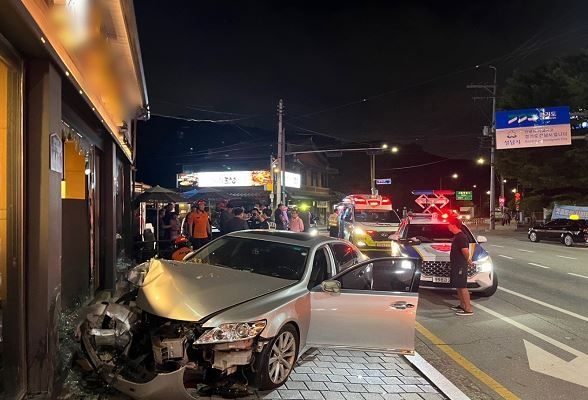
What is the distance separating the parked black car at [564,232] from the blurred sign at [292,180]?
20219mm

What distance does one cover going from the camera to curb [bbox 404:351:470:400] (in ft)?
15.9

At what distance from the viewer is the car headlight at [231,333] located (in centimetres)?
412

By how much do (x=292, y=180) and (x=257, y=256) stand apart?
3776cm

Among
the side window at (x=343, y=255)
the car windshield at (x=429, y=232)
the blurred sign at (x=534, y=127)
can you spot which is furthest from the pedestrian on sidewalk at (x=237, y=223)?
the blurred sign at (x=534, y=127)

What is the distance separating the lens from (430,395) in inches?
191

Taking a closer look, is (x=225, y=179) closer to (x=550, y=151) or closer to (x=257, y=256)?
(x=550, y=151)

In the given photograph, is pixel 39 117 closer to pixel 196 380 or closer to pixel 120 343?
pixel 120 343

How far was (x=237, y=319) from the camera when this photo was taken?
14.0 feet

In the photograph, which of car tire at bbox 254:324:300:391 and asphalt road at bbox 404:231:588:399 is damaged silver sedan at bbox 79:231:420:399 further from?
asphalt road at bbox 404:231:588:399

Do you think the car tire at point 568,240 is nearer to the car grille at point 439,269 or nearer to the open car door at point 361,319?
the car grille at point 439,269

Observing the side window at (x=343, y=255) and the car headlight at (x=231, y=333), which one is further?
the side window at (x=343, y=255)

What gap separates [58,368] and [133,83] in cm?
813

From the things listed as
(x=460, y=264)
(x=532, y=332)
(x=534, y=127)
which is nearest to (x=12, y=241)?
(x=460, y=264)

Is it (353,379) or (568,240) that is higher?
(353,379)
